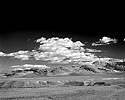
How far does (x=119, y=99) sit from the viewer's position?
192ft

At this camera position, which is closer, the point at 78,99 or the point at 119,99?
the point at 119,99

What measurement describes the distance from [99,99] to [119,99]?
17.9 ft

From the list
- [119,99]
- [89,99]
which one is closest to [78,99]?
[89,99]

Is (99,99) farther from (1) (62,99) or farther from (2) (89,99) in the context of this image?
(1) (62,99)

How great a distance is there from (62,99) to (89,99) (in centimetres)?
771

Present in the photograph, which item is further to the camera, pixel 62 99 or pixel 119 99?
pixel 62 99

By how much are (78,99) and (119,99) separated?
1080 centimetres

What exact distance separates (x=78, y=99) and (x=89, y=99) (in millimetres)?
3109

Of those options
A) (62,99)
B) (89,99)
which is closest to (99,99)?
(89,99)

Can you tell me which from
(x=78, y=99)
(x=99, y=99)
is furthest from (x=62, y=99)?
(x=99, y=99)

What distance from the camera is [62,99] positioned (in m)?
65.6

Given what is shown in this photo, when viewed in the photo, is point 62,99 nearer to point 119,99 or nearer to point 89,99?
point 89,99

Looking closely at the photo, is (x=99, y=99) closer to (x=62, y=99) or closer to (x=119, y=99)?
(x=119, y=99)

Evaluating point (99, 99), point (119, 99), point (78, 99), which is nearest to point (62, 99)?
point (78, 99)
